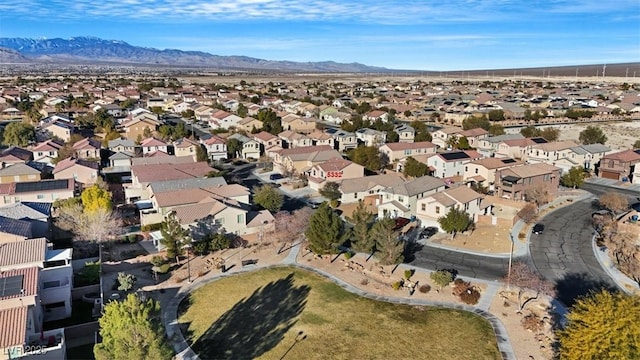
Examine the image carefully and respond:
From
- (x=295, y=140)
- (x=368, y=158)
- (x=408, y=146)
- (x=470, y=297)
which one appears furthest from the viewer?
(x=295, y=140)

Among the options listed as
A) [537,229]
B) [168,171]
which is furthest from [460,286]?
[168,171]

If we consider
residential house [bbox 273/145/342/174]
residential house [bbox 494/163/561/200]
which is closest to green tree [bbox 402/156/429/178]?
residential house [bbox 494/163/561/200]

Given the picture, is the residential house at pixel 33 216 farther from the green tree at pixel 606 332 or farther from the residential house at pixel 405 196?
the green tree at pixel 606 332

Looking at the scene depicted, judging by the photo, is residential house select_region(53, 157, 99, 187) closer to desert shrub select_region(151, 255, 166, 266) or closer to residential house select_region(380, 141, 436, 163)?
desert shrub select_region(151, 255, 166, 266)

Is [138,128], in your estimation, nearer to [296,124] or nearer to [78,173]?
[296,124]

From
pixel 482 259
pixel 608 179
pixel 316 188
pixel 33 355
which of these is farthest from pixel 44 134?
pixel 608 179

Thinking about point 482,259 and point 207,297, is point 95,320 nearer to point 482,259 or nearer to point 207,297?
point 207,297
